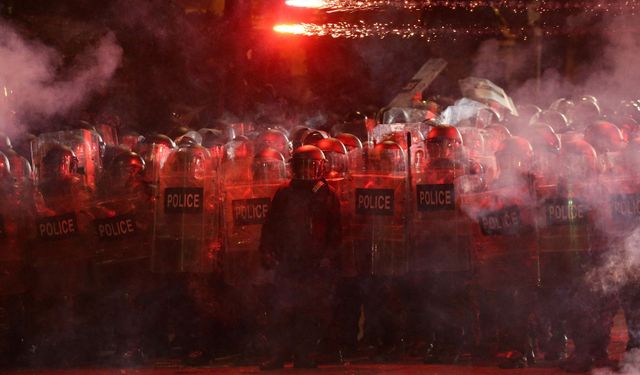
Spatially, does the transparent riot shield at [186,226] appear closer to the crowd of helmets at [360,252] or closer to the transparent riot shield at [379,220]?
the crowd of helmets at [360,252]

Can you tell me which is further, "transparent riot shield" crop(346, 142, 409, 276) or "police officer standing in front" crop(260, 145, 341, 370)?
"transparent riot shield" crop(346, 142, 409, 276)

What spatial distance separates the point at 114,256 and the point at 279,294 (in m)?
1.61

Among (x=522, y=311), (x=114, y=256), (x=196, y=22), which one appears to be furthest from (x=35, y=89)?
(x=522, y=311)

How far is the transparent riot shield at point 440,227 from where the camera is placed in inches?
324

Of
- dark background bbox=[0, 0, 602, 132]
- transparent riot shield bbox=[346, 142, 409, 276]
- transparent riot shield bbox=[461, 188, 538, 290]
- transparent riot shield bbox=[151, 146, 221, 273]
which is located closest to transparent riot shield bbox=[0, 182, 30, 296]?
transparent riot shield bbox=[151, 146, 221, 273]

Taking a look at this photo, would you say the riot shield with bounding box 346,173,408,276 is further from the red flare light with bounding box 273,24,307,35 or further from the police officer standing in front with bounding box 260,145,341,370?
the red flare light with bounding box 273,24,307,35

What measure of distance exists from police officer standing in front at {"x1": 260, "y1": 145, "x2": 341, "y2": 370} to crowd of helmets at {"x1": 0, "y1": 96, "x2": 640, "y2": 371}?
0.13 meters

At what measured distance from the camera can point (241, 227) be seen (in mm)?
8406

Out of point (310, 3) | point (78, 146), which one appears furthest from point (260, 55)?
point (78, 146)

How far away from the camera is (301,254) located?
8141 millimetres

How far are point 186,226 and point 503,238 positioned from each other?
2.89m

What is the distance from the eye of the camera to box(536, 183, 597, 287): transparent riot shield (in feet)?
26.3

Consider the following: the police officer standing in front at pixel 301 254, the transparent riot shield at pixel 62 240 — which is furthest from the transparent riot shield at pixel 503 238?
the transparent riot shield at pixel 62 240

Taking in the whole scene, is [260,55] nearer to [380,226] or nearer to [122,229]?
[122,229]
